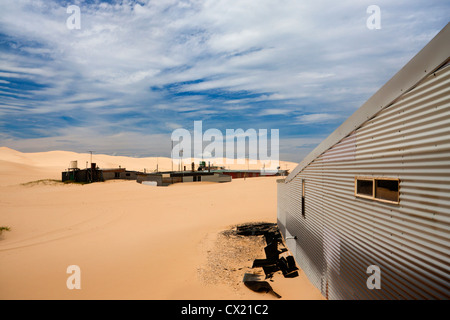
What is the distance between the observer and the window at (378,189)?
525 cm

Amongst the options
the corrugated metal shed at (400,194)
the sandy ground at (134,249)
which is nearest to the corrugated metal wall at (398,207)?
the corrugated metal shed at (400,194)

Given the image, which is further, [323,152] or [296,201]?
[296,201]

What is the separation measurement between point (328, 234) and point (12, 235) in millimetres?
21152

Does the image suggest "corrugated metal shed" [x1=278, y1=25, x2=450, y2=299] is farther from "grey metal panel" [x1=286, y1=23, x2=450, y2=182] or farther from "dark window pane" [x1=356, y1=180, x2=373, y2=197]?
"dark window pane" [x1=356, y1=180, x2=373, y2=197]

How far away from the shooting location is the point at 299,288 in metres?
9.49

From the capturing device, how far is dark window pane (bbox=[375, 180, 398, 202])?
5234 mm

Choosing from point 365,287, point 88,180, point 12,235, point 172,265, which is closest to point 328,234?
point 365,287

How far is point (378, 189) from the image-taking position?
577 centimetres

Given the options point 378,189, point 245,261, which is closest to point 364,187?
point 378,189

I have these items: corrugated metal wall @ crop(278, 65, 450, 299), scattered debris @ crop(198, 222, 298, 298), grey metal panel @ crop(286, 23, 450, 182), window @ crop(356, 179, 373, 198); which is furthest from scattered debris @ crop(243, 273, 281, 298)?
grey metal panel @ crop(286, 23, 450, 182)

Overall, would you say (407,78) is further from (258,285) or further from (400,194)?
(258,285)

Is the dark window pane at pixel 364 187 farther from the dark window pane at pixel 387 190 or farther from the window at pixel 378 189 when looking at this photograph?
the dark window pane at pixel 387 190

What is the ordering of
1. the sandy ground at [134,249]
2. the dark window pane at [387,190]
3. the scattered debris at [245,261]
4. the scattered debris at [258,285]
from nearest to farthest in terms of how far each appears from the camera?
the dark window pane at [387,190]
the scattered debris at [258,285]
the sandy ground at [134,249]
the scattered debris at [245,261]
